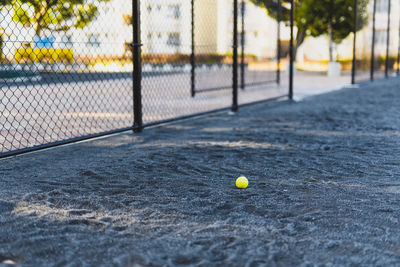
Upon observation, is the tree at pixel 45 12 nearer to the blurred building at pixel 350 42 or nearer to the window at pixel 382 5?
the blurred building at pixel 350 42

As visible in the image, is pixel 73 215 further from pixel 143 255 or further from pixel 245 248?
pixel 245 248

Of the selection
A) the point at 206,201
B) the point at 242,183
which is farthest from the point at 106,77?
the point at 206,201

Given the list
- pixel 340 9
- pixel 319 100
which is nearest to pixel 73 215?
pixel 319 100

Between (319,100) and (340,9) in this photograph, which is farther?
(340,9)

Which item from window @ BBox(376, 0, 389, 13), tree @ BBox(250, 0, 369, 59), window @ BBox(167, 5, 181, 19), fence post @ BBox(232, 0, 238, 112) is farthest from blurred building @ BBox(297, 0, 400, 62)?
fence post @ BBox(232, 0, 238, 112)

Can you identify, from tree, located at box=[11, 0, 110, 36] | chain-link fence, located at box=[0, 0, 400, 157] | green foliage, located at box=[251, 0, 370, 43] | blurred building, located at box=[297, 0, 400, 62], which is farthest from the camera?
blurred building, located at box=[297, 0, 400, 62]

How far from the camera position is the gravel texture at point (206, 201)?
2.86m

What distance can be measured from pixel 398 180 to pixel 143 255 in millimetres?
2651

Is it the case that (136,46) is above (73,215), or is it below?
above

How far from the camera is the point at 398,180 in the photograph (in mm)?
4457

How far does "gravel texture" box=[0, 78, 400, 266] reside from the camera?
2.86m

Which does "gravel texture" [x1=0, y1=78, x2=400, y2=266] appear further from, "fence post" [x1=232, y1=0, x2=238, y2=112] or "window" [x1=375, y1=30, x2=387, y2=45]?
"window" [x1=375, y1=30, x2=387, y2=45]

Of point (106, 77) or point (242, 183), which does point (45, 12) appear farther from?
point (106, 77)

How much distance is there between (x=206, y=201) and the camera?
3.84m
